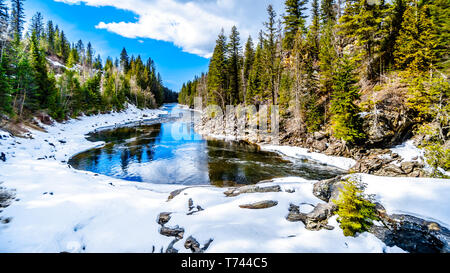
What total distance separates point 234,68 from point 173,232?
122ft

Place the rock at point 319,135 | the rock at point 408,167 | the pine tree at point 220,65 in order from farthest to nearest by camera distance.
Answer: the pine tree at point 220,65
the rock at point 319,135
the rock at point 408,167

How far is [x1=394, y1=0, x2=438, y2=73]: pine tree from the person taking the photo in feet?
46.9

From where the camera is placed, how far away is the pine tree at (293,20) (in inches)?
1120

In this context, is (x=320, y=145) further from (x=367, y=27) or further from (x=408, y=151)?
(x=367, y=27)

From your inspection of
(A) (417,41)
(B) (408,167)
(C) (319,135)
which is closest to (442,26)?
(A) (417,41)

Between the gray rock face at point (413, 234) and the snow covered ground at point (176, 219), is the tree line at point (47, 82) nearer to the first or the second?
the snow covered ground at point (176, 219)

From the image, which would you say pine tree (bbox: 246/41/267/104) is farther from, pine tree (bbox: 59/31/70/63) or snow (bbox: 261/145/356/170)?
pine tree (bbox: 59/31/70/63)

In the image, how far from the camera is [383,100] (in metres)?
15.9

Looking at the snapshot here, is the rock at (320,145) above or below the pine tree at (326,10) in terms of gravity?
below

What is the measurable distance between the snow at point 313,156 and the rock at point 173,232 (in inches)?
573

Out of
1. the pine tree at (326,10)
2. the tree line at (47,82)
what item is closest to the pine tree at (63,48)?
the tree line at (47,82)

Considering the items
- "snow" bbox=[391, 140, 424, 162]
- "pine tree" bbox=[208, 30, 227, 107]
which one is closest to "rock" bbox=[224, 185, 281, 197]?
"snow" bbox=[391, 140, 424, 162]

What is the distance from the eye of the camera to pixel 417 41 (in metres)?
14.9
